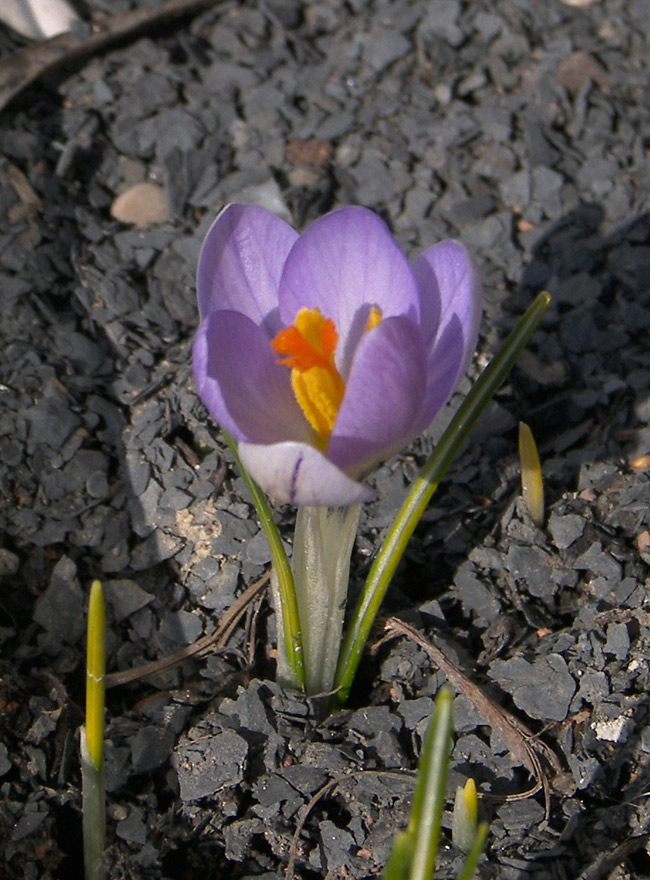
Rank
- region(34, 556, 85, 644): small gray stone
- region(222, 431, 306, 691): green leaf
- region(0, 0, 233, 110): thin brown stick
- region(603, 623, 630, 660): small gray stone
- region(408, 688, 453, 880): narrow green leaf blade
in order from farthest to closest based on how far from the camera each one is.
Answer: region(0, 0, 233, 110): thin brown stick
region(34, 556, 85, 644): small gray stone
region(603, 623, 630, 660): small gray stone
region(222, 431, 306, 691): green leaf
region(408, 688, 453, 880): narrow green leaf blade

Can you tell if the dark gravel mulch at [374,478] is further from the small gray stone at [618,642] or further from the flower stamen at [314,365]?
the flower stamen at [314,365]

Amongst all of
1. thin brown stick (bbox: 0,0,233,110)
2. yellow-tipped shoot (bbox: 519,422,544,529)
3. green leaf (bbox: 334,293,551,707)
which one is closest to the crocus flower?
green leaf (bbox: 334,293,551,707)

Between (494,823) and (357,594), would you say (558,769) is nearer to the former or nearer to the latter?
(494,823)

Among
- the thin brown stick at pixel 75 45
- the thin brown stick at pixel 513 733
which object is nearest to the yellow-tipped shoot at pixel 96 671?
the thin brown stick at pixel 513 733

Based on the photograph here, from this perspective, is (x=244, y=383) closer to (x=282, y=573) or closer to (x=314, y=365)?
(x=314, y=365)

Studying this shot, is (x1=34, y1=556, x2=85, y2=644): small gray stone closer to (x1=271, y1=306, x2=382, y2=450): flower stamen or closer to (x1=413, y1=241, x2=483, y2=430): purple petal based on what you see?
(x1=271, y1=306, x2=382, y2=450): flower stamen

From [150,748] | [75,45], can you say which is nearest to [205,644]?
[150,748]
